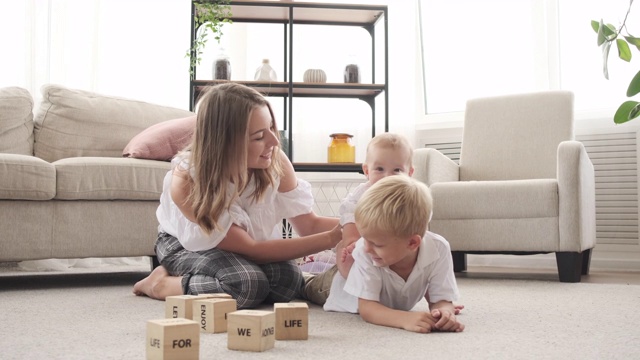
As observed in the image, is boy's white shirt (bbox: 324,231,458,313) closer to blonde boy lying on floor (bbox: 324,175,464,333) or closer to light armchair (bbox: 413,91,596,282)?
blonde boy lying on floor (bbox: 324,175,464,333)

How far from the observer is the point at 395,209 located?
4.60ft

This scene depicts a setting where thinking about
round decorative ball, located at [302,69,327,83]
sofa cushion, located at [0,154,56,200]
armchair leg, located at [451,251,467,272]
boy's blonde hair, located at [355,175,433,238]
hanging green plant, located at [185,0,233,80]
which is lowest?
armchair leg, located at [451,251,467,272]

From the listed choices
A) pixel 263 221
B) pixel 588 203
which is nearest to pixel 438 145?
pixel 588 203

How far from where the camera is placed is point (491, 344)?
4.25ft

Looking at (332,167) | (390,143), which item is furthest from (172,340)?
(332,167)

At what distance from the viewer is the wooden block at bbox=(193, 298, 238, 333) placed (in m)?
1.39

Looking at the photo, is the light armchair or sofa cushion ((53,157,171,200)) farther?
the light armchair

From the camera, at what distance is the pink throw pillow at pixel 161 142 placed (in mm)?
2770

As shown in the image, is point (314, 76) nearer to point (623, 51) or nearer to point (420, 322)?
point (623, 51)

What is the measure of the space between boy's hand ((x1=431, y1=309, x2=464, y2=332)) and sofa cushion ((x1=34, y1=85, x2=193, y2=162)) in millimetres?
2068

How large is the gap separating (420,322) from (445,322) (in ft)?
0.17

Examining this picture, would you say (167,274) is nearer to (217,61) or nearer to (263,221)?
(263,221)

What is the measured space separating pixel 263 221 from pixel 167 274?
0.38m

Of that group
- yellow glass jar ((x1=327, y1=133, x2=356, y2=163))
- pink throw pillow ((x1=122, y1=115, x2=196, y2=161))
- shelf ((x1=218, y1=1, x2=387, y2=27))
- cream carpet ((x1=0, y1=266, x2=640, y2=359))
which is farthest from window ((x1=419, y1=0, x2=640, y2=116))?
pink throw pillow ((x1=122, y1=115, x2=196, y2=161))
